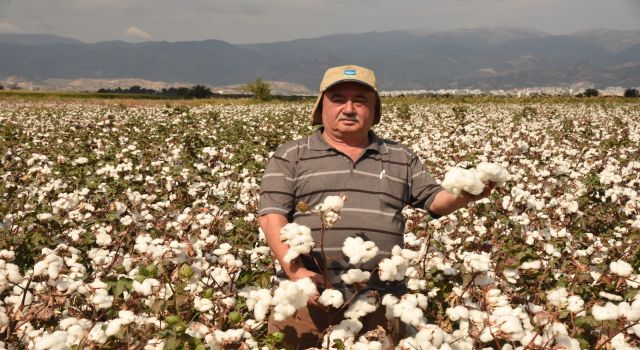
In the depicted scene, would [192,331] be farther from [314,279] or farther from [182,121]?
[182,121]

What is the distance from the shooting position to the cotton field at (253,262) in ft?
7.12

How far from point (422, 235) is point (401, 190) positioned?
1650mm

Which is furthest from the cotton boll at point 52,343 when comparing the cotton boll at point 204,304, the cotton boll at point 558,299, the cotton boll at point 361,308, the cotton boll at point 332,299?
the cotton boll at point 558,299

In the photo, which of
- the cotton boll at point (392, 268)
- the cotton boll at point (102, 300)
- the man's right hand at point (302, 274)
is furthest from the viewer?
the cotton boll at point (102, 300)

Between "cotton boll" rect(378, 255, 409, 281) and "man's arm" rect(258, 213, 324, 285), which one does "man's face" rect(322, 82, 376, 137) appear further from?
"cotton boll" rect(378, 255, 409, 281)

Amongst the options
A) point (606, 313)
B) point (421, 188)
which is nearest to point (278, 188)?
point (421, 188)

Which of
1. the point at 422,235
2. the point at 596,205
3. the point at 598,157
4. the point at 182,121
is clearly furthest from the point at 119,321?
the point at 182,121

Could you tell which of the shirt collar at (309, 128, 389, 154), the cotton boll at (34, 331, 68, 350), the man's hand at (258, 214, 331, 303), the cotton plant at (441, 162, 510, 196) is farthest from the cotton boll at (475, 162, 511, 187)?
the cotton boll at (34, 331, 68, 350)

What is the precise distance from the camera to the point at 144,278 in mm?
2518

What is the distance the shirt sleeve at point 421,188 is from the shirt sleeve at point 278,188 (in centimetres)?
72

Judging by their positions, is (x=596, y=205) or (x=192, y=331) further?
(x=596, y=205)

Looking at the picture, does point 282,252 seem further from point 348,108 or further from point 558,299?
point 558,299

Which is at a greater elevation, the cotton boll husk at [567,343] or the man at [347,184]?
the man at [347,184]

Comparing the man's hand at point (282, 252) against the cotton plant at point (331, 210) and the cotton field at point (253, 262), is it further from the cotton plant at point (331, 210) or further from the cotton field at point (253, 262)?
the cotton plant at point (331, 210)
